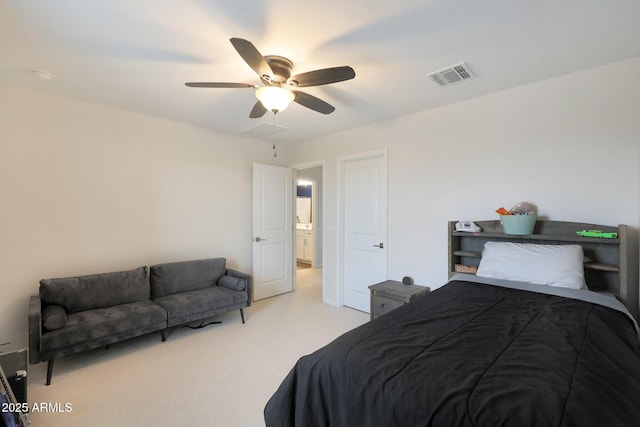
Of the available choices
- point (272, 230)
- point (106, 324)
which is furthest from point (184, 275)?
point (272, 230)

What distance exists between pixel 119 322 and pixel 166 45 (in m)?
2.33

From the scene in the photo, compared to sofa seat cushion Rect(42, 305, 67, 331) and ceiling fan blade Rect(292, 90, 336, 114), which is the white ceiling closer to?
ceiling fan blade Rect(292, 90, 336, 114)

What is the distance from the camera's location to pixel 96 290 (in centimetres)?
282

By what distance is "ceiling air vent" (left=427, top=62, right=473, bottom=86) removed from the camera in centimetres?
228

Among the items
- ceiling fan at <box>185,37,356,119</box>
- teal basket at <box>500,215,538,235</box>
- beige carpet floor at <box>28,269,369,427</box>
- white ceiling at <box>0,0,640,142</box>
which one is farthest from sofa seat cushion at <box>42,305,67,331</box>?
teal basket at <box>500,215,538,235</box>

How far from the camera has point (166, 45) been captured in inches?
77.2

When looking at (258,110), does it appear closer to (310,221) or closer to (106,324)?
(106,324)

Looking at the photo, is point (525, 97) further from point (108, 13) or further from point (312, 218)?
point (312, 218)

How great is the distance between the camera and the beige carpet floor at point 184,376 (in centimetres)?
190

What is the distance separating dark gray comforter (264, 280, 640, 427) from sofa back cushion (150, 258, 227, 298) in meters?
2.48

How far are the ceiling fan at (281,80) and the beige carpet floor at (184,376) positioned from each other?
2.12m

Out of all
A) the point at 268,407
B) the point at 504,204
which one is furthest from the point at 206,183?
the point at 504,204

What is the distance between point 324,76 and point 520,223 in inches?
77.4

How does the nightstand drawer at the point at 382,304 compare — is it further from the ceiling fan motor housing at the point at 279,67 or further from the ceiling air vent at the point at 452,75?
the ceiling fan motor housing at the point at 279,67
